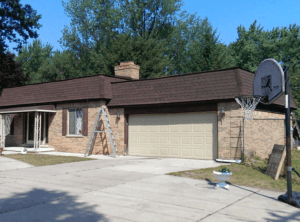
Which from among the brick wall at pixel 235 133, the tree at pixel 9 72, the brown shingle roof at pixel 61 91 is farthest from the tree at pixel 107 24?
the brick wall at pixel 235 133

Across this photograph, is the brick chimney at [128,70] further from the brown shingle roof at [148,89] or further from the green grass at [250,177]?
the green grass at [250,177]

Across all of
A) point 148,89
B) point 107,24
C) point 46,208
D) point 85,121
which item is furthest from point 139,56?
point 46,208

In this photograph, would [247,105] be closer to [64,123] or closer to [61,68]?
[64,123]

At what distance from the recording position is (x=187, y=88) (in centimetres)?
1573

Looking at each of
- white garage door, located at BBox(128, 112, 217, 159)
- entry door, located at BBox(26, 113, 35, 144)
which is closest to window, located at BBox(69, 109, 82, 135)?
white garage door, located at BBox(128, 112, 217, 159)

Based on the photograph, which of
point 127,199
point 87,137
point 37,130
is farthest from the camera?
point 37,130

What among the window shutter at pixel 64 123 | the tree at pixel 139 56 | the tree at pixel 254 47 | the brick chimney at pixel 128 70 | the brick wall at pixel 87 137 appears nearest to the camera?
the brick wall at pixel 87 137

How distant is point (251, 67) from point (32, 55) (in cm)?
3760

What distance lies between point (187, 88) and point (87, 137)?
22.6 feet

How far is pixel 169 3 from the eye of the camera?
4141cm

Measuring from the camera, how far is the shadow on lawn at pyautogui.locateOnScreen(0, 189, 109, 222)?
600 cm

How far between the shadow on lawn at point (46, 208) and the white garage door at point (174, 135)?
29.3ft

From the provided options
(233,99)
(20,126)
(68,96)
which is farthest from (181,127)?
(20,126)

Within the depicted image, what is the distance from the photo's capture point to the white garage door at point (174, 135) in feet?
50.7
